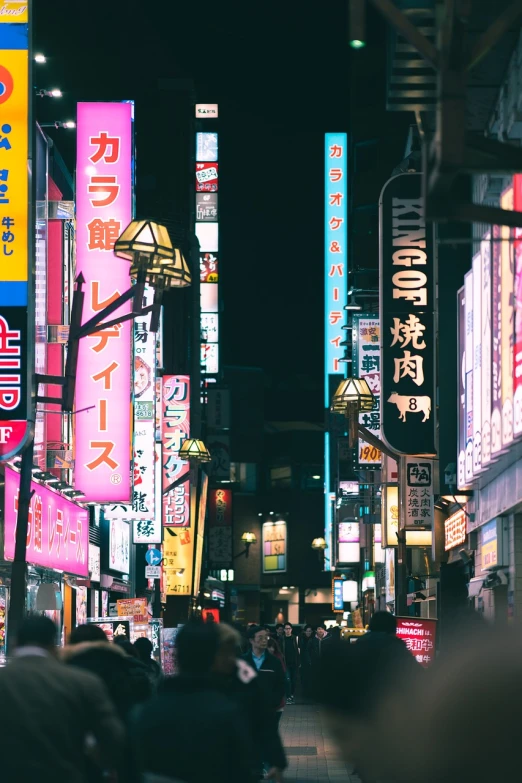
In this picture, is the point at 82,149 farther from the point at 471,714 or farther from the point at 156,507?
the point at 471,714

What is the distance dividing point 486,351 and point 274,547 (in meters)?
68.6

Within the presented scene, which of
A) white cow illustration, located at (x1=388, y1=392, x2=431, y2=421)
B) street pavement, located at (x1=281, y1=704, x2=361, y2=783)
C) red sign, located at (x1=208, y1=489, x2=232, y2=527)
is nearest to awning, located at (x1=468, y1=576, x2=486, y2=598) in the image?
street pavement, located at (x1=281, y1=704, x2=361, y2=783)

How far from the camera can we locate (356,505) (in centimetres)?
5638

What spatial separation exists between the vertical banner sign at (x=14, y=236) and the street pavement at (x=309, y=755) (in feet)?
17.1

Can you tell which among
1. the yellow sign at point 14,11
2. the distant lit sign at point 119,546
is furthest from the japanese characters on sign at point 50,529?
the distant lit sign at point 119,546

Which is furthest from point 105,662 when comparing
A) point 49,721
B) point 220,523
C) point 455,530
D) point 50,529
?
point 220,523

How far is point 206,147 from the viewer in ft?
199

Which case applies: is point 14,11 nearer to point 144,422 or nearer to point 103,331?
point 103,331

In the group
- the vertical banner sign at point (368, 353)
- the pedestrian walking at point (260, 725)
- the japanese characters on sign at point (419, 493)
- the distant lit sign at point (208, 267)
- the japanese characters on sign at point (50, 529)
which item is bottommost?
the pedestrian walking at point (260, 725)

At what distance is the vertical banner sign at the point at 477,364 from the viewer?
18.8m

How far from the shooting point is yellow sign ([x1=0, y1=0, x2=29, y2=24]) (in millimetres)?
16344

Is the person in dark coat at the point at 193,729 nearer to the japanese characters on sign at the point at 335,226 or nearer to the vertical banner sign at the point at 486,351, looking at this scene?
the vertical banner sign at the point at 486,351

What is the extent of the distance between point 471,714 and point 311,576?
8523 centimetres

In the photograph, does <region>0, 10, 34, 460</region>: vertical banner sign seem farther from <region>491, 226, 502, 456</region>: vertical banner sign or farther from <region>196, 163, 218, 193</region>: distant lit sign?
<region>196, 163, 218, 193</region>: distant lit sign
